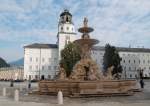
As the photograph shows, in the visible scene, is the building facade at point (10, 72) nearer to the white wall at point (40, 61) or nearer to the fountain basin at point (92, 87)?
the white wall at point (40, 61)

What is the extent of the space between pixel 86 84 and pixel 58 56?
3599 inches

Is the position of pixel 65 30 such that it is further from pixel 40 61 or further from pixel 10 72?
pixel 10 72

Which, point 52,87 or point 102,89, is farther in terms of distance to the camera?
point 52,87

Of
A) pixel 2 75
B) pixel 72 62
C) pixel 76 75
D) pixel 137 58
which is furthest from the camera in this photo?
pixel 2 75

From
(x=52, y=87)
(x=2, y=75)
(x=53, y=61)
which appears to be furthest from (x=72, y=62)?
(x=2, y=75)

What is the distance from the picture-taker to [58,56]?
371ft

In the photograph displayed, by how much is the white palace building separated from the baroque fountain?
73.3 metres

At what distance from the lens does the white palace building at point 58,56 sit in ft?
353

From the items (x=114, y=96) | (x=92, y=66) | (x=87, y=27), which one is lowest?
(x=114, y=96)

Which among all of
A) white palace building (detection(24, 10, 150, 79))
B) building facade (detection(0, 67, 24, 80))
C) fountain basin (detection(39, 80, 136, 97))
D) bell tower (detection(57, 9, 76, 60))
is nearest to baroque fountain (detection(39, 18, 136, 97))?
fountain basin (detection(39, 80, 136, 97))

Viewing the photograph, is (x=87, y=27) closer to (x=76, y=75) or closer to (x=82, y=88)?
(x=76, y=75)

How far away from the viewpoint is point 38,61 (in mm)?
116188

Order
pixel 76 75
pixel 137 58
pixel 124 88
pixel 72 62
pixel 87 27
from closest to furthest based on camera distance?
1. pixel 124 88
2. pixel 76 75
3. pixel 87 27
4. pixel 72 62
5. pixel 137 58

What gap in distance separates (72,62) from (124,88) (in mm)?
54074
